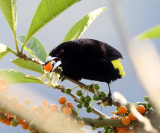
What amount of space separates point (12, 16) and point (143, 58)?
7.48 ft

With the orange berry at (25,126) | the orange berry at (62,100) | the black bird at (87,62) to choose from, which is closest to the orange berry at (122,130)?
the orange berry at (62,100)

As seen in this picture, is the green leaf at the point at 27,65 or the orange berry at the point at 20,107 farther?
the green leaf at the point at 27,65

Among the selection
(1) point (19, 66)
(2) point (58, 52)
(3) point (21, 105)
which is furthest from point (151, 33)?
(2) point (58, 52)

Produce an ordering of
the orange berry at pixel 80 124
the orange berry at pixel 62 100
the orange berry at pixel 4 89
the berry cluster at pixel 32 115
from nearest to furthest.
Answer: the berry cluster at pixel 32 115 → the orange berry at pixel 80 124 → the orange berry at pixel 4 89 → the orange berry at pixel 62 100

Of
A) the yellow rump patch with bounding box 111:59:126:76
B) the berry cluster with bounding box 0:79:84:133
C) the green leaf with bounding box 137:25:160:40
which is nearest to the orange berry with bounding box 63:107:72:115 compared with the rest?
the berry cluster with bounding box 0:79:84:133

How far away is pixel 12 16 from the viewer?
2.49m

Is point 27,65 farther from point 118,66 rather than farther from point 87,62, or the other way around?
point 118,66

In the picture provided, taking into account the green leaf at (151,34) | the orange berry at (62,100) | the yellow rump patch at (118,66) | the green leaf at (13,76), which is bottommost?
the yellow rump patch at (118,66)

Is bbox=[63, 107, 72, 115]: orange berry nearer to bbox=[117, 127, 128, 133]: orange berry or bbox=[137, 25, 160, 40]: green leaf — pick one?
bbox=[117, 127, 128, 133]: orange berry

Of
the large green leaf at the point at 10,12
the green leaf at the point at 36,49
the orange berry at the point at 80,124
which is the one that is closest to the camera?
the orange berry at the point at 80,124

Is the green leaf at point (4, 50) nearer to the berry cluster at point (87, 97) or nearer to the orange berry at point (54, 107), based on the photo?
the berry cluster at point (87, 97)

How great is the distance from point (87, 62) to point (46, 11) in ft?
3.92

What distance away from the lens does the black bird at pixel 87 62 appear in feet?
10.7

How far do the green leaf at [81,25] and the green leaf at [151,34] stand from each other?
2239mm
